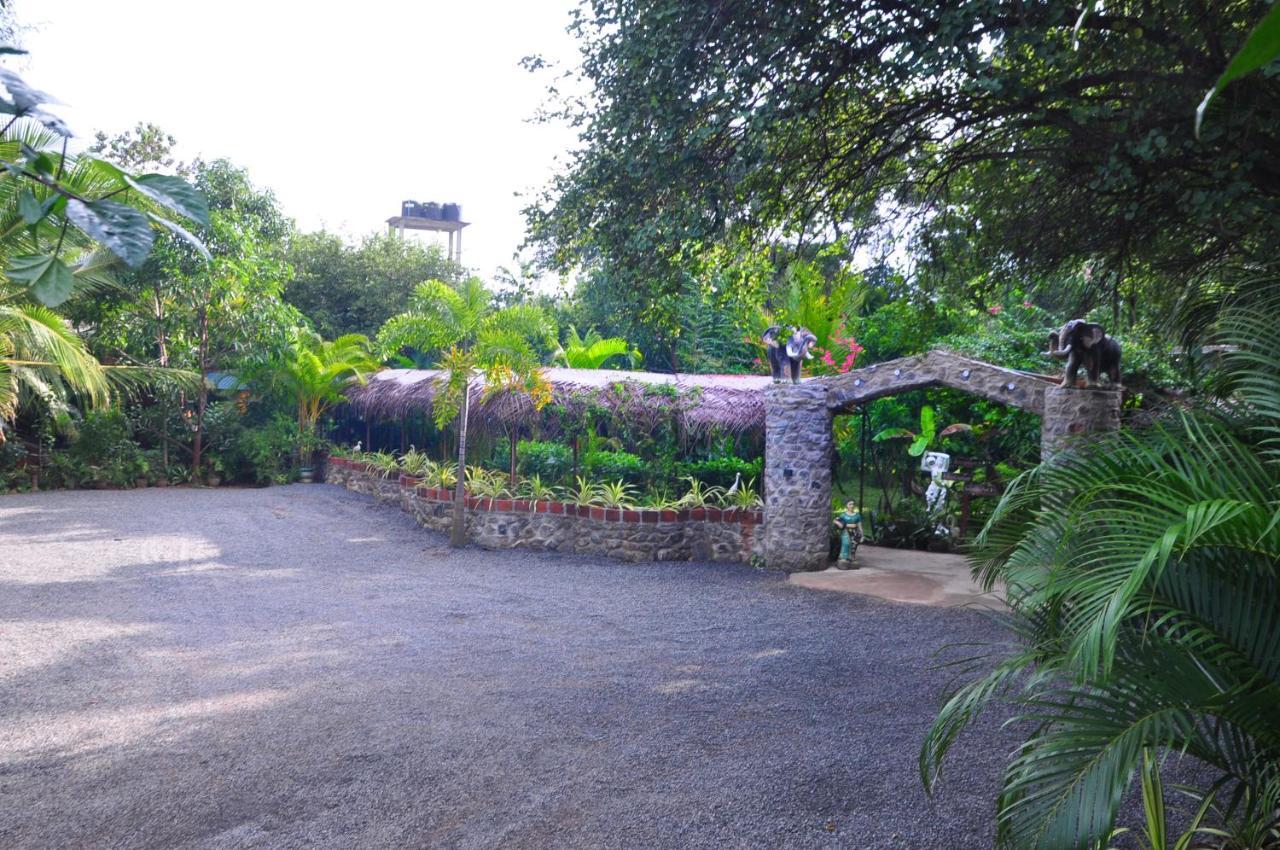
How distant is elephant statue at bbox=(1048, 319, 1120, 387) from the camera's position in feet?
27.0

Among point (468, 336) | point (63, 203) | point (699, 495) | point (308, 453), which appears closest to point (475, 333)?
point (468, 336)

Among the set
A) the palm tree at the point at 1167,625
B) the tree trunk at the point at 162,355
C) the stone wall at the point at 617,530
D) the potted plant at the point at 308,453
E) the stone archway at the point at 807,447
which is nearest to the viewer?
the palm tree at the point at 1167,625

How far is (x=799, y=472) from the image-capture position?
10.5m

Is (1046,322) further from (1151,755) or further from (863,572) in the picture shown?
(1151,755)


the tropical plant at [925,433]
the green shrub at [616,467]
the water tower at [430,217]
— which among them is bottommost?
the green shrub at [616,467]

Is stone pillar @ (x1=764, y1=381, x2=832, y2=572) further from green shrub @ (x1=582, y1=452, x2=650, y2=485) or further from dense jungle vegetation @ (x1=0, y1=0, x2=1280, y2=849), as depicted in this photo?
green shrub @ (x1=582, y1=452, x2=650, y2=485)

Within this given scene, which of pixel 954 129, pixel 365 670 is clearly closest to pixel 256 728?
pixel 365 670

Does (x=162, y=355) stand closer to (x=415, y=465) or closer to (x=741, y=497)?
(x=415, y=465)

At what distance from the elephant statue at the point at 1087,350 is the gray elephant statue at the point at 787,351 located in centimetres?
273

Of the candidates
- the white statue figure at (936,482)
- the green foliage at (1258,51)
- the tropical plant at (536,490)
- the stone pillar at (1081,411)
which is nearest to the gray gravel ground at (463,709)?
the tropical plant at (536,490)

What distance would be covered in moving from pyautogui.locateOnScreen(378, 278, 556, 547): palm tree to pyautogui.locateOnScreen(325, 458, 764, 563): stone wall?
1.66 ft

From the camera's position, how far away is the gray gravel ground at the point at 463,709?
4.25 meters

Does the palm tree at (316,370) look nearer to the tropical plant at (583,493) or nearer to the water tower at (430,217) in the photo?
the tropical plant at (583,493)

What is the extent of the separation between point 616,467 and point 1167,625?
9301mm
